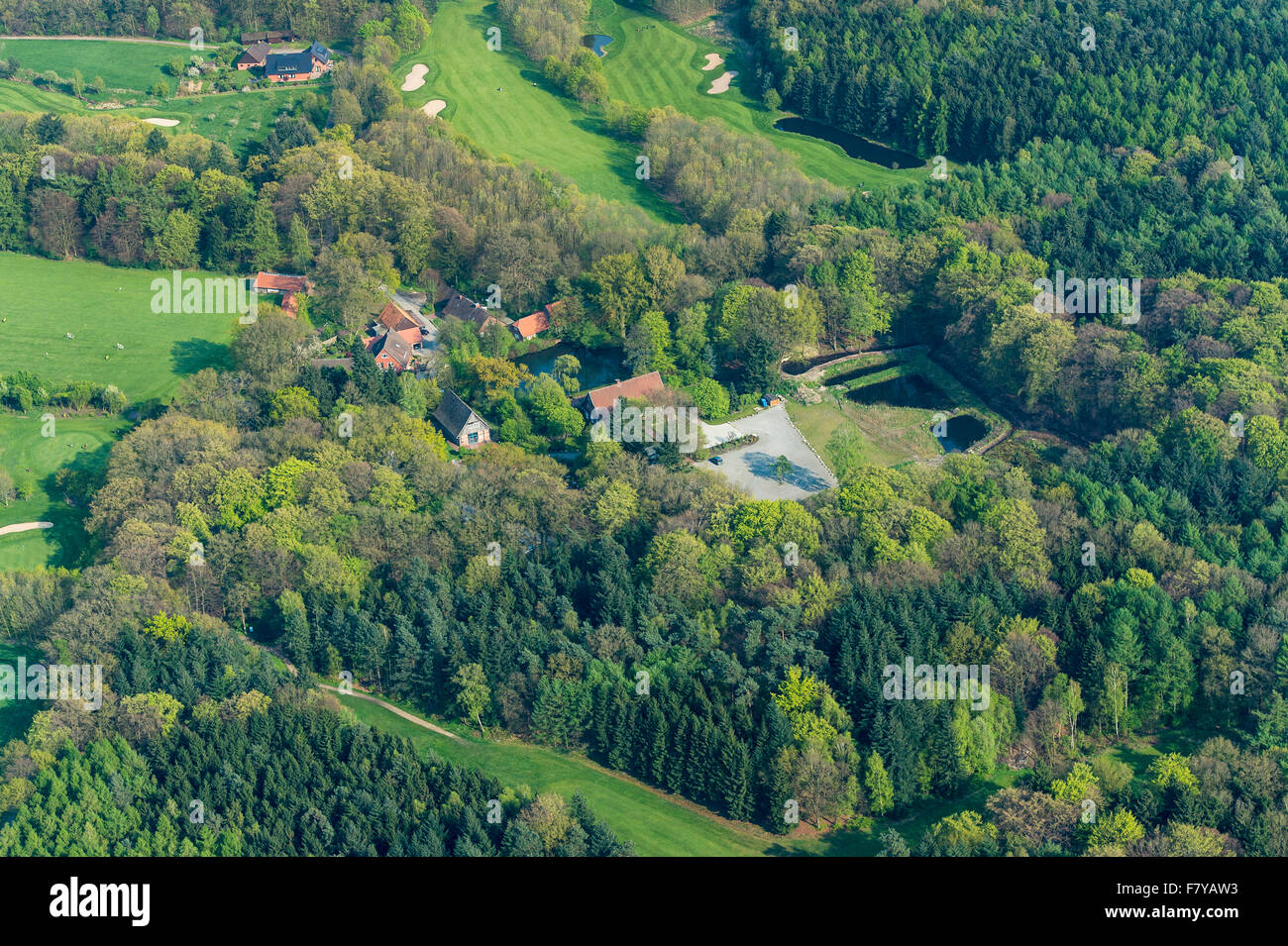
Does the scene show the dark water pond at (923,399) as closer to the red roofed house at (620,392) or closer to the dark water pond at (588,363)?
the red roofed house at (620,392)

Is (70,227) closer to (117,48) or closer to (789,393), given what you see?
(117,48)

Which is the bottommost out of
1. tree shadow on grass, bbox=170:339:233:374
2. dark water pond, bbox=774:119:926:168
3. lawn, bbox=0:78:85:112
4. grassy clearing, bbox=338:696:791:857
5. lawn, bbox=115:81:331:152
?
grassy clearing, bbox=338:696:791:857

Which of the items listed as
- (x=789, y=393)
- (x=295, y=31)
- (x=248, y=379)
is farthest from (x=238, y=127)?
(x=789, y=393)

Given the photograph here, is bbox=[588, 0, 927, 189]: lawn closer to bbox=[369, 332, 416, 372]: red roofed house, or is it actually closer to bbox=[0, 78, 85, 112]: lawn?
bbox=[369, 332, 416, 372]: red roofed house

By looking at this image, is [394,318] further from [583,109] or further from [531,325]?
[583,109]

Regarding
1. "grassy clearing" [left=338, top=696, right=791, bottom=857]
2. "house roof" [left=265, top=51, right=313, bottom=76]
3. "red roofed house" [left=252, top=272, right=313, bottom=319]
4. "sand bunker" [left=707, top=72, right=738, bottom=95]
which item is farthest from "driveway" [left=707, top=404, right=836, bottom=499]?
"house roof" [left=265, top=51, right=313, bottom=76]
